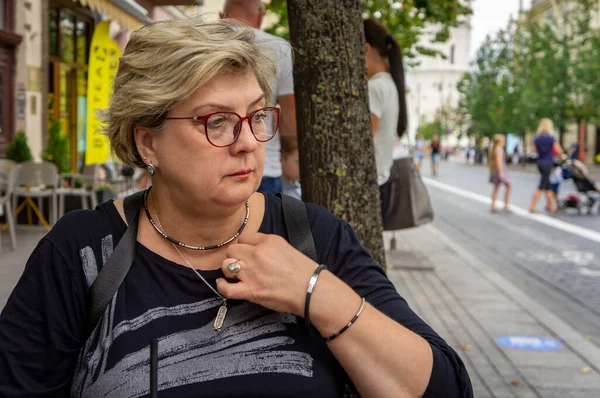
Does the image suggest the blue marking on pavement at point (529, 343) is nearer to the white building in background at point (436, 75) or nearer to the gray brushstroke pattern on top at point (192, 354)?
the gray brushstroke pattern on top at point (192, 354)

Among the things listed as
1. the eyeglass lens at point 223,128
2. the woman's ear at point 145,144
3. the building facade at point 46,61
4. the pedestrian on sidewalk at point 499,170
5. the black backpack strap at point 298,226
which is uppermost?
the building facade at point 46,61

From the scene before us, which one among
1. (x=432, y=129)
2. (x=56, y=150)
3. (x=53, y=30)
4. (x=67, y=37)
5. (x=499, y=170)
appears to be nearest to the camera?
(x=56, y=150)

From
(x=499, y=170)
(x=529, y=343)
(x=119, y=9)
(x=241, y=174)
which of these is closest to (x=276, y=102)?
(x=241, y=174)

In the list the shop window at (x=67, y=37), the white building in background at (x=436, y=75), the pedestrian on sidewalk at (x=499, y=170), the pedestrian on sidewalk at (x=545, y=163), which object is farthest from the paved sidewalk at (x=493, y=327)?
the white building in background at (x=436, y=75)

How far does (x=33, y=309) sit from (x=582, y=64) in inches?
1730

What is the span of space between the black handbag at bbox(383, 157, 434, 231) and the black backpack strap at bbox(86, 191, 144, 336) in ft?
15.7

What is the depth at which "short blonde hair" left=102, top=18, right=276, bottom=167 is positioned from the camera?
1.69 meters

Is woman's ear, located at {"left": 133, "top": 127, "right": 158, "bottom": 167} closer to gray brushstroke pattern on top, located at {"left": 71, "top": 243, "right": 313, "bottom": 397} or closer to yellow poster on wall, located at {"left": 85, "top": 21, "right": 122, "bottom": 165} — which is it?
gray brushstroke pattern on top, located at {"left": 71, "top": 243, "right": 313, "bottom": 397}

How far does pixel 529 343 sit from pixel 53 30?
12.0 metres

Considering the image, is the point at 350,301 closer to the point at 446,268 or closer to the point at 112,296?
the point at 112,296

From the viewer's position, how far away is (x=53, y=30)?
15.4 m

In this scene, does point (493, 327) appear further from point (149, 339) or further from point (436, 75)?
point (436, 75)

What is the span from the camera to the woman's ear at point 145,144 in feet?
6.08

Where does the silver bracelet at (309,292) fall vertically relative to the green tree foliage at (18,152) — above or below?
above
